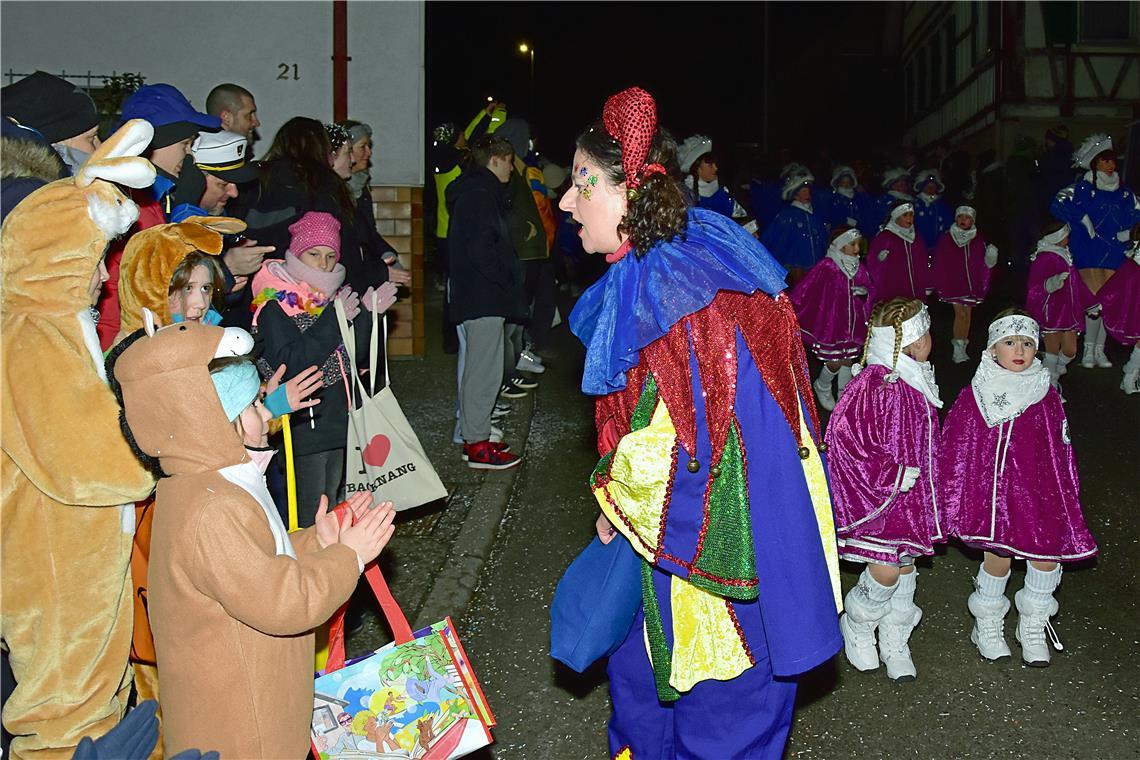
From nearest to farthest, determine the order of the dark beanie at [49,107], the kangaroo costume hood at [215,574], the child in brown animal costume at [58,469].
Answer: the kangaroo costume hood at [215,574], the child in brown animal costume at [58,469], the dark beanie at [49,107]

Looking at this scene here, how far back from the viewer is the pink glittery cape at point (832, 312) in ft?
30.5

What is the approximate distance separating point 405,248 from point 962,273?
584cm

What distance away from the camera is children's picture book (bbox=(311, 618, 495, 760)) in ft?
9.50

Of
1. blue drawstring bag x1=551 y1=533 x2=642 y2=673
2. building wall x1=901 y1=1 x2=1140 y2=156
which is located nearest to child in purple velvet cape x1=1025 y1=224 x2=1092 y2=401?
blue drawstring bag x1=551 y1=533 x2=642 y2=673

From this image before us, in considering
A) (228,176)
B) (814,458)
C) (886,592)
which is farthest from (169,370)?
(886,592)

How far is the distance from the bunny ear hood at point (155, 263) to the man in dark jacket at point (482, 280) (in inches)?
139

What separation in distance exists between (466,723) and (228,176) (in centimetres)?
328

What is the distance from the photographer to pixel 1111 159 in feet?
36.7

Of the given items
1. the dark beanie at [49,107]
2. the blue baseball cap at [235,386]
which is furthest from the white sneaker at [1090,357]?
the blue baseball cap at [235,386]

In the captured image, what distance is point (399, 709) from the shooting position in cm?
291

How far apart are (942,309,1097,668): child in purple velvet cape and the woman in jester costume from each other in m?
1.99

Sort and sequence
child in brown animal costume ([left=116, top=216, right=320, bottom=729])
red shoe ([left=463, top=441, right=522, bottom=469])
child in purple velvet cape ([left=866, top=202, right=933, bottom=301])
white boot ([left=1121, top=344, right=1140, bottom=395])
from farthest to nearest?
child in purple velvet cape ([left=866, top=202, right=933, bottom=301]) < white boot ([left=1121, top=344, right=1140, bottom=395]) < red shoe ([left=463, top=441, right=522, bottom=469]) < child in brown animal costume ([left=116, top=216, right=320, bottom=729])

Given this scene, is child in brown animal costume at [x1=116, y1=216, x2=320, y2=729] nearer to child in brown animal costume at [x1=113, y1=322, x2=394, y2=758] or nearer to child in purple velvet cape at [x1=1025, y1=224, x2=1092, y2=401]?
child in brown animal costume at [x1=113, y1=322, x2=394, y2=758]

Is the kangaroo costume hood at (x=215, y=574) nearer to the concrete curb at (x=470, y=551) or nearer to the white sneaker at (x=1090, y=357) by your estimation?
the concrete curb at (x=470, y=551)
